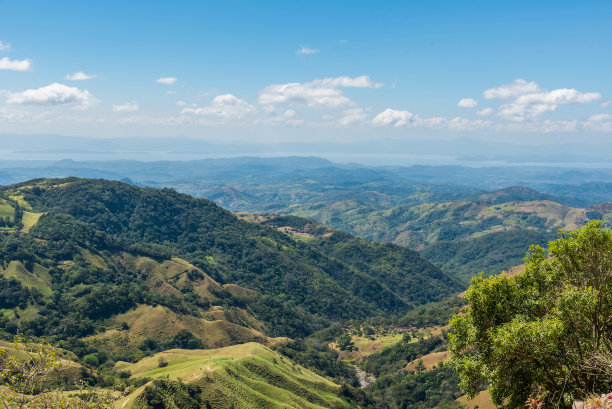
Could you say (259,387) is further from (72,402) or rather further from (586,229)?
(586,229)

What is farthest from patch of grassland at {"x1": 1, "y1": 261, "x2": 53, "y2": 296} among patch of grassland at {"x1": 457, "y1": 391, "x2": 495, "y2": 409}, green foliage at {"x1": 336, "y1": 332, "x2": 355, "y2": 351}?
patch of grassland at {"x1": 457, "y1": 391, "x2": 495, "y2": 409}

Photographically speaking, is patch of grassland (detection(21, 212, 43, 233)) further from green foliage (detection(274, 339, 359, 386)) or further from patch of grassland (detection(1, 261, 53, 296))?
green foliage (detection(274, 339, 359, 386))

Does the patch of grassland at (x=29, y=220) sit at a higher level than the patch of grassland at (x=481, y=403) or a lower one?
higher

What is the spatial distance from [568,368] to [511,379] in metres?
3.53

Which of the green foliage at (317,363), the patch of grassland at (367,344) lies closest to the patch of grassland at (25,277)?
the green foliage at (317,363)

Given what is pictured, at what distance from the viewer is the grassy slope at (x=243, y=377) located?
61.2 m

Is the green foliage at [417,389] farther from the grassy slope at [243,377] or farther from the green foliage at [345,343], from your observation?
the green foliage at [345,343]

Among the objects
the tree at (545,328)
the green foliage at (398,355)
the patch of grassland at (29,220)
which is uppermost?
the tree at (545,328)

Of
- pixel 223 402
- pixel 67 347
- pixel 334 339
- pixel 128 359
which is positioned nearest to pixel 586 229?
pixel 223 402

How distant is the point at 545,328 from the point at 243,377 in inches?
2235

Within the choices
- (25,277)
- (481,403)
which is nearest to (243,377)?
(481,403)

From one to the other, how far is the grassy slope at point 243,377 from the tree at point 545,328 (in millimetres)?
44109

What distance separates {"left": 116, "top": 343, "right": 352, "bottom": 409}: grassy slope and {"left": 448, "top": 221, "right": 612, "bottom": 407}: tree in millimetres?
44109

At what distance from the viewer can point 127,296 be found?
373 feet
